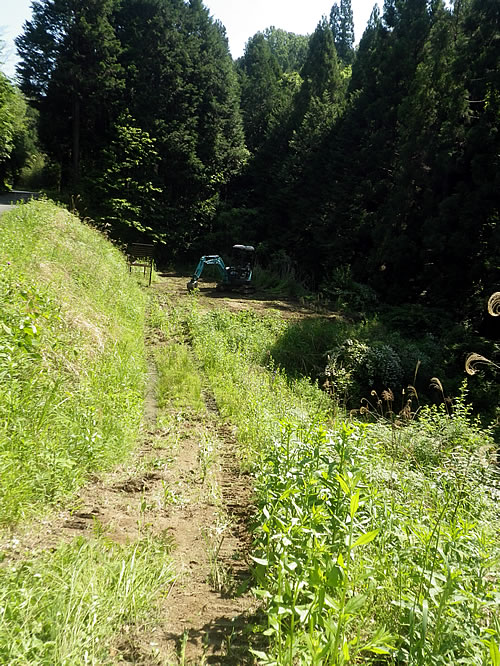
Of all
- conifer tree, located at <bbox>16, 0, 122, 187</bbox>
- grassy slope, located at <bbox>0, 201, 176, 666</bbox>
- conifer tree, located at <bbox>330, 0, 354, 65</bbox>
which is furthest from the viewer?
conifer tree, located at <bbox>330, 0, 354, 65</bbox>

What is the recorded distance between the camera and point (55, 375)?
13.8 feet

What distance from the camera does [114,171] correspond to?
72.4 feet

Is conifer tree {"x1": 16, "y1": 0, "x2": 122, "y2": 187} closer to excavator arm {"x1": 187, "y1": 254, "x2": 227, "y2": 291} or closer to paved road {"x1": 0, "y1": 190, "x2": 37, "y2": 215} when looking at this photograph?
paved road {"x1": 0, "y1": 190, "x2": 37, "y2": 215}

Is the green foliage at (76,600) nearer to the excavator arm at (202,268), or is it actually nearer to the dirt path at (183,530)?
the dirt path at (183,530)

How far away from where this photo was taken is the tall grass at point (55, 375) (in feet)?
10.0

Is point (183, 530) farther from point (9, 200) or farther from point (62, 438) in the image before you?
point (9, 200)

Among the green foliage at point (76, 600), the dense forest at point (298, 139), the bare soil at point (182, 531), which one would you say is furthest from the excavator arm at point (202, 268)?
the green foliage at point (76, 600)

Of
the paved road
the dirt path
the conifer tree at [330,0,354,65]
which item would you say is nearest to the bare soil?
the dirt path

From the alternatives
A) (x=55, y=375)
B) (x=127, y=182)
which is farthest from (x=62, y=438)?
(x=127, y=182)

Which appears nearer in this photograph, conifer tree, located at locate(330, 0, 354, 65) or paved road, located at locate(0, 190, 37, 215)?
paved road, located at locate(0, 190, 37, 215)

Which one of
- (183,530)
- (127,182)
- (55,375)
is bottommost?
(183,530)

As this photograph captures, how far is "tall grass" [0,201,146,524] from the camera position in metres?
3.06

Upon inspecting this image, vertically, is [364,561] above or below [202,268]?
below

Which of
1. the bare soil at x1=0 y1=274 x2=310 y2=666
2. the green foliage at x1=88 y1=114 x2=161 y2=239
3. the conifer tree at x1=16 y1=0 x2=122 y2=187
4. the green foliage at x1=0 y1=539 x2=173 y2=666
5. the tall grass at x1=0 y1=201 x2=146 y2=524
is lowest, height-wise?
the bare soil at x1=0 y1=274 x2=310 y2=666
